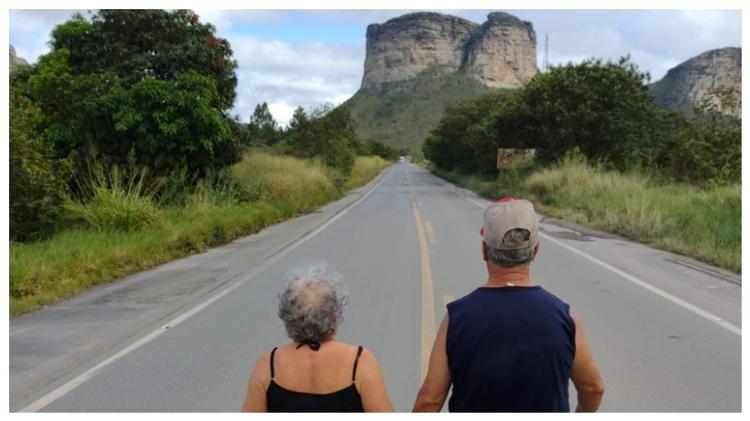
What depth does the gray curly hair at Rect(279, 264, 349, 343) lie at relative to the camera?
271 centimetres

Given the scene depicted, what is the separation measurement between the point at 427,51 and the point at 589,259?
562 feet

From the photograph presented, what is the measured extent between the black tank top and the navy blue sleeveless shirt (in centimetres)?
40

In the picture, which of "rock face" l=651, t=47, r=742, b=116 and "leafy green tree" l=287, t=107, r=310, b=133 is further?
"rock face" l=651, t=47, r=742, b=116

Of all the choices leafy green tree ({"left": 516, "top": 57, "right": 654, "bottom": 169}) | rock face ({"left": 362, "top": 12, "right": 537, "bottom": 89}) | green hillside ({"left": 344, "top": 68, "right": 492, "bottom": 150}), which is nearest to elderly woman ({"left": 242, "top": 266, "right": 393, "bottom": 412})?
leafy green tree ({"left": 516, "top": 57, "right": 654, "bottom": 169})

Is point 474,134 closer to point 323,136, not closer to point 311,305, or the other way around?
point 323,136

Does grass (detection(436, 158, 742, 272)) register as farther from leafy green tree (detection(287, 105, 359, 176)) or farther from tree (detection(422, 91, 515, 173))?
leafy green tree (detection(287, 105, 359, 176))

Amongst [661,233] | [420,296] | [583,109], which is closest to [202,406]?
[420,296]

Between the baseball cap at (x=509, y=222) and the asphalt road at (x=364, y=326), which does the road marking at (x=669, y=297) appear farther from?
the baseball cap at (x=509, y=222)

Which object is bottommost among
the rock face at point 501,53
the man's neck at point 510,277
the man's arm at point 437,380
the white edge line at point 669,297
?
the white edge line at point 669,297

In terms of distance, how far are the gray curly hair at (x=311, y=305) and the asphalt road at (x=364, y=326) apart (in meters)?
0.22

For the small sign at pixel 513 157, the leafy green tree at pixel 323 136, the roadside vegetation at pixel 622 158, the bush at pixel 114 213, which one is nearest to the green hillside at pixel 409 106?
the leafy green tree at pixel 323 136

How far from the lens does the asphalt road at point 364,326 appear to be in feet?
17.9

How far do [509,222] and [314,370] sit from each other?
2.97ft

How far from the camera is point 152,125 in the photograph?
1931cm
